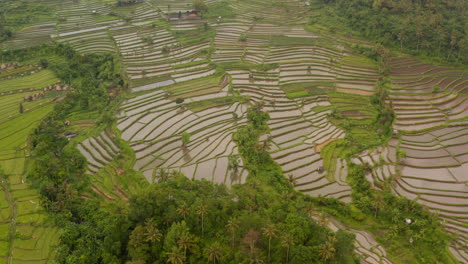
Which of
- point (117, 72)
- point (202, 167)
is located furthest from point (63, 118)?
point (202, 167)

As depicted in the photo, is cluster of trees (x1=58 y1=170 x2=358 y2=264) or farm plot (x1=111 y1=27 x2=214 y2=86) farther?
farm plot (x1=111 y1=27 x2=214 y2=86)

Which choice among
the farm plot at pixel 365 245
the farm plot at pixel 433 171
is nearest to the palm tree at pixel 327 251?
the farm plot at pixel 365 245

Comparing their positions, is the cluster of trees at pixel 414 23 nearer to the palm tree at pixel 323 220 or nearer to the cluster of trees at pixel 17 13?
the palm tree at pixel 323 220

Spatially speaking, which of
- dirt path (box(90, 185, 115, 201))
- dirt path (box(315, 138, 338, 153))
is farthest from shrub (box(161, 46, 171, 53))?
dirt path (box(315, 138, 338, 153))

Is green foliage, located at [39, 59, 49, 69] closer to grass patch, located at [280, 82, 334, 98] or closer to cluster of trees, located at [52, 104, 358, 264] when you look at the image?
cluster of trees, located at [52, 104, 358, 264]

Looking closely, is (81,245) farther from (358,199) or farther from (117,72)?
(117,72)

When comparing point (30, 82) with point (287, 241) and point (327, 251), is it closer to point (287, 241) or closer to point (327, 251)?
point (287, 241)
